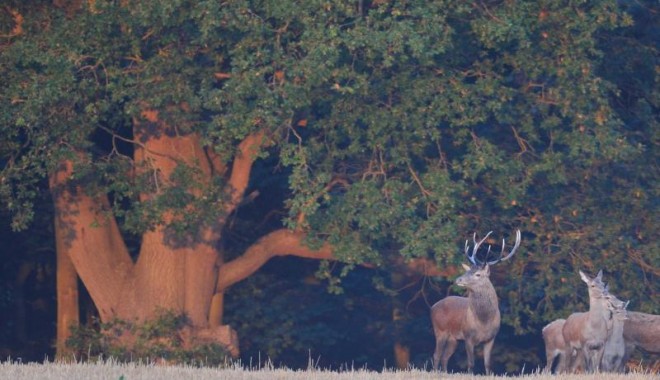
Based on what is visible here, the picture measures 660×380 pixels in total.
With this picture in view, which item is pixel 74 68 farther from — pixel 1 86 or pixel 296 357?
pixel 296 357

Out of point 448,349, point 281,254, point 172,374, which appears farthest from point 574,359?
point 172,374

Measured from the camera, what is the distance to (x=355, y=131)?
17.8m

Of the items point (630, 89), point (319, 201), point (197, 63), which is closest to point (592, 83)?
point (630, 89)

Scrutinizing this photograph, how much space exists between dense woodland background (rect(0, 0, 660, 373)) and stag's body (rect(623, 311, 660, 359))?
1860 mm

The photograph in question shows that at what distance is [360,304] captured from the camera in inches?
1000

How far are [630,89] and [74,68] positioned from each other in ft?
28.7

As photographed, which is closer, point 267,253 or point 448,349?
point 448,349

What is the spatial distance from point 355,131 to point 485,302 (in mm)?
3016

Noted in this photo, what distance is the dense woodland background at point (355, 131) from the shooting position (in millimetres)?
16359

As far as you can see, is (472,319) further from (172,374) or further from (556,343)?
(172,374)

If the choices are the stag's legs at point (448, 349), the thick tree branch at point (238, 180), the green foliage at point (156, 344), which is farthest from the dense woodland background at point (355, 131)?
the stag's legs at point (448, 349)

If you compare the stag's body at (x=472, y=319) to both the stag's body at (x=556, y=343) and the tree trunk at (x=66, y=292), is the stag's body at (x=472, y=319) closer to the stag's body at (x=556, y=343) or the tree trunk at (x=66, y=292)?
the stag's body at (x=556, y=343)

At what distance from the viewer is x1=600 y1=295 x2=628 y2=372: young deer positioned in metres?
16.3

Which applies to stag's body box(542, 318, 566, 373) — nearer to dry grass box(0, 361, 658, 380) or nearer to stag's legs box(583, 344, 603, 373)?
stag's legs box(583, 344, 603, 373)
